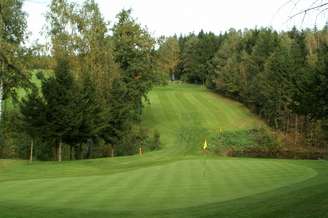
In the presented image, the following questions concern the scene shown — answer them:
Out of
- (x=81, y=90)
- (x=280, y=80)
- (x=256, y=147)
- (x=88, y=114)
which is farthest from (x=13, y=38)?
(x=280, y=80)

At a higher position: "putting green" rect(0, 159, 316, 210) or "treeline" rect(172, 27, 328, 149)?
"treeline" rect(172, 27, 328, 149)

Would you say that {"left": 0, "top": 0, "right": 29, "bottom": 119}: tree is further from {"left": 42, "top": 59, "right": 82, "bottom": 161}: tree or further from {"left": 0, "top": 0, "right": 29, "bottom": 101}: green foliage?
{"left": 42, "top": 59, "right": 82, "bottom": 161}: tree

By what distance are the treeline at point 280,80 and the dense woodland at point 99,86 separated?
0.55ft

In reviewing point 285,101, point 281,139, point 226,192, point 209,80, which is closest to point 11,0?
point 226,192

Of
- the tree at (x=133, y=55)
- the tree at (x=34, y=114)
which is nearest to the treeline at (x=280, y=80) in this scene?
the tree at (x=133, y=55)

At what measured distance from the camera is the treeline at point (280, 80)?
50.8 meters

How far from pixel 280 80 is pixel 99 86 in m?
30.4

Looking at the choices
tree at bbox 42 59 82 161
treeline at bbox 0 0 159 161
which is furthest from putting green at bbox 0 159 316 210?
tree at bbox 42 59 82 161

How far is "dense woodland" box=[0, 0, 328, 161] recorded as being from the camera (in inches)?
1626

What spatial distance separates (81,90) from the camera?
142 ft

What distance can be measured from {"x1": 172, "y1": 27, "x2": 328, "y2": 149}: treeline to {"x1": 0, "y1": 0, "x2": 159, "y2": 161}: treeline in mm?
17197

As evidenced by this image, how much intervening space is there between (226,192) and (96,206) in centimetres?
494

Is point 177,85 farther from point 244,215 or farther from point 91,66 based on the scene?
point 244,215

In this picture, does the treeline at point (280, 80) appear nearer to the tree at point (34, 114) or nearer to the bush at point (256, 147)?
the bush at point (256, 147)
